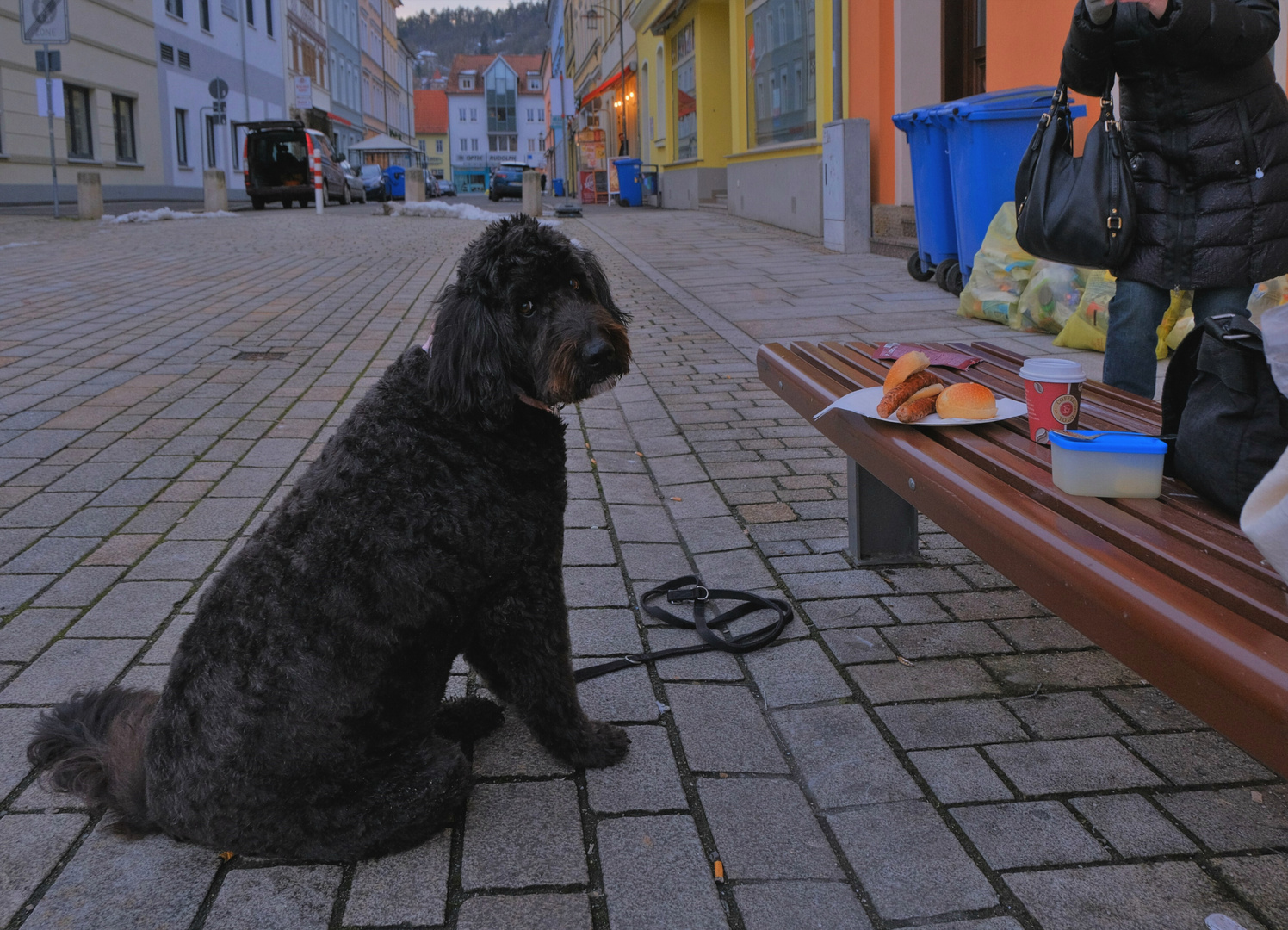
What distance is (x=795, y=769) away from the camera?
2.31m

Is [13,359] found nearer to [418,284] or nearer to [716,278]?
[418,284]

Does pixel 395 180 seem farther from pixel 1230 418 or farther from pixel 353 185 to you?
pixel 1230 418

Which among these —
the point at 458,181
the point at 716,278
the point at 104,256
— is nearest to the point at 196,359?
the point at 716,278

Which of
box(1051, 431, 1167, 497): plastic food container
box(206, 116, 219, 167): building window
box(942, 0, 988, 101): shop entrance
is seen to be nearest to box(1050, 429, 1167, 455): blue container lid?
box(1051, 431, 1167, 497): plastic food container

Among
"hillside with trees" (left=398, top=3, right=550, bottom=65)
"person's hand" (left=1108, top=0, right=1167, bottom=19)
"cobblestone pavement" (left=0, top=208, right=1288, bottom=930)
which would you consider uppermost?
"hillside with trees" (left=398, top=3, right=550, bottom=65)

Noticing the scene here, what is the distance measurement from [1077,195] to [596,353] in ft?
6.46

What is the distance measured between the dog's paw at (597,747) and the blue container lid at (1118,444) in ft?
3.76

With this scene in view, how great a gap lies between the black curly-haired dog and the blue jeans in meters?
2.03

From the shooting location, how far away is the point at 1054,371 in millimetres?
2107

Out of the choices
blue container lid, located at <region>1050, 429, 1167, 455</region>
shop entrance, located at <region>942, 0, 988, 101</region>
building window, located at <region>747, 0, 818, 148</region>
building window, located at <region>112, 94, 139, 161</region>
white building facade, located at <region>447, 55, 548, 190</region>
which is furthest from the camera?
white building facade, located at <region>447, 55, 548, 190</region>

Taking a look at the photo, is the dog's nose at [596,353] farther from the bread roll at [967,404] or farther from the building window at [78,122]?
the building window at [78,122]

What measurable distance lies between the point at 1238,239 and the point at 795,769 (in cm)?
222

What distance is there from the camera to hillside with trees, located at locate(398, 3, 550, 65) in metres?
133

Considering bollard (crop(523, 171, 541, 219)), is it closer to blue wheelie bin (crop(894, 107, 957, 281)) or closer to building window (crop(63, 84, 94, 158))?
building window (crop(63, 84, 94, 158))
